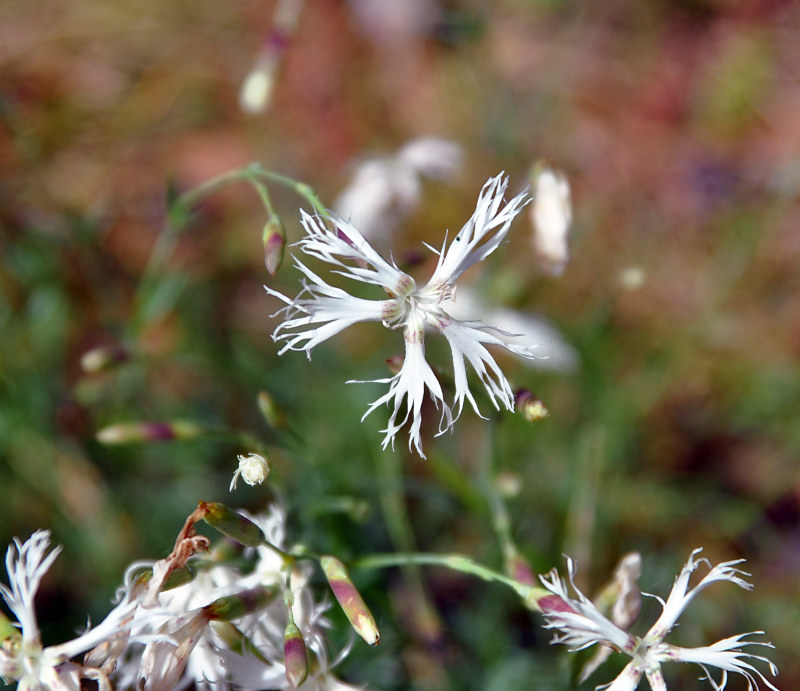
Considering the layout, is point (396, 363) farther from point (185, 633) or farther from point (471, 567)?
point (185, 633)

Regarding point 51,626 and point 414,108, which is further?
point 414,108

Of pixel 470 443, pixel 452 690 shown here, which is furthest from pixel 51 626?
pixel 470 443

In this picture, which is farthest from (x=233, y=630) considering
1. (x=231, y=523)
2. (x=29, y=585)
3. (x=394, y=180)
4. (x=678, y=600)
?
(x=394, y=180)

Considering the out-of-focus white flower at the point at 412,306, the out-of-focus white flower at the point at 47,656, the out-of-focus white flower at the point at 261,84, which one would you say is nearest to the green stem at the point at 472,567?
the out-of-focus white flower at the point at 412,306

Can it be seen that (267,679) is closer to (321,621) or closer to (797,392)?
(321,621)

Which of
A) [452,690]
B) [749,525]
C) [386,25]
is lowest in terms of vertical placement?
[749,525]

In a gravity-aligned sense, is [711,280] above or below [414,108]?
below
